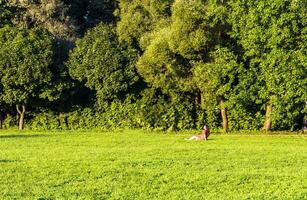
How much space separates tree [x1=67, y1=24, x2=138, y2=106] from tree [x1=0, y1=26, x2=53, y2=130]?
1.86 meters

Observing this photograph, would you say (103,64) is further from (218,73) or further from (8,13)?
(8,13)

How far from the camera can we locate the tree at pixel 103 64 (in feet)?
137

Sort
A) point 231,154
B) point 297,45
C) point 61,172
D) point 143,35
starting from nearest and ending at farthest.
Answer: point 61,172
point 231,154
point 297,45
point 143,35

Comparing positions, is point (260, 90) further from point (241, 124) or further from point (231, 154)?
point (231, 154)

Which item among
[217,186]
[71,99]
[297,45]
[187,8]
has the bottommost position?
[217,186]

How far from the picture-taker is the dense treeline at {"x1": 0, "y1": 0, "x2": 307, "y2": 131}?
36844mm

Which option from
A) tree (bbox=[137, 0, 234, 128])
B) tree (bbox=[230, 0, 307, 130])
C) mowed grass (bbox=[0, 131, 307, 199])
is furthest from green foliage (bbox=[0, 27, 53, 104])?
mowed grass (bbox=[0, 131, 307, 199])

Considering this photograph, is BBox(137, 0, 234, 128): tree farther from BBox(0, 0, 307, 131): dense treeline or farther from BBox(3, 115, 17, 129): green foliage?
→ BBox(3, 115, 17, 129): green foliage

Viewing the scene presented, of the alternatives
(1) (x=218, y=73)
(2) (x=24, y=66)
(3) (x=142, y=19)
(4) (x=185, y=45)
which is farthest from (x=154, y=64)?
(2) (x=24, y=66)

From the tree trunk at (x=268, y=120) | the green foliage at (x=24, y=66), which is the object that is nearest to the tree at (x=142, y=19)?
the green foliage at (x=24, y=66)

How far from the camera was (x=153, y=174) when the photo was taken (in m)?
16.1

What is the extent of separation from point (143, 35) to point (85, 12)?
9.22 meters

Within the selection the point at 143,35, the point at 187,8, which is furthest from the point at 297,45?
the point at 143,35

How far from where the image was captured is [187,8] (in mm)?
37531
